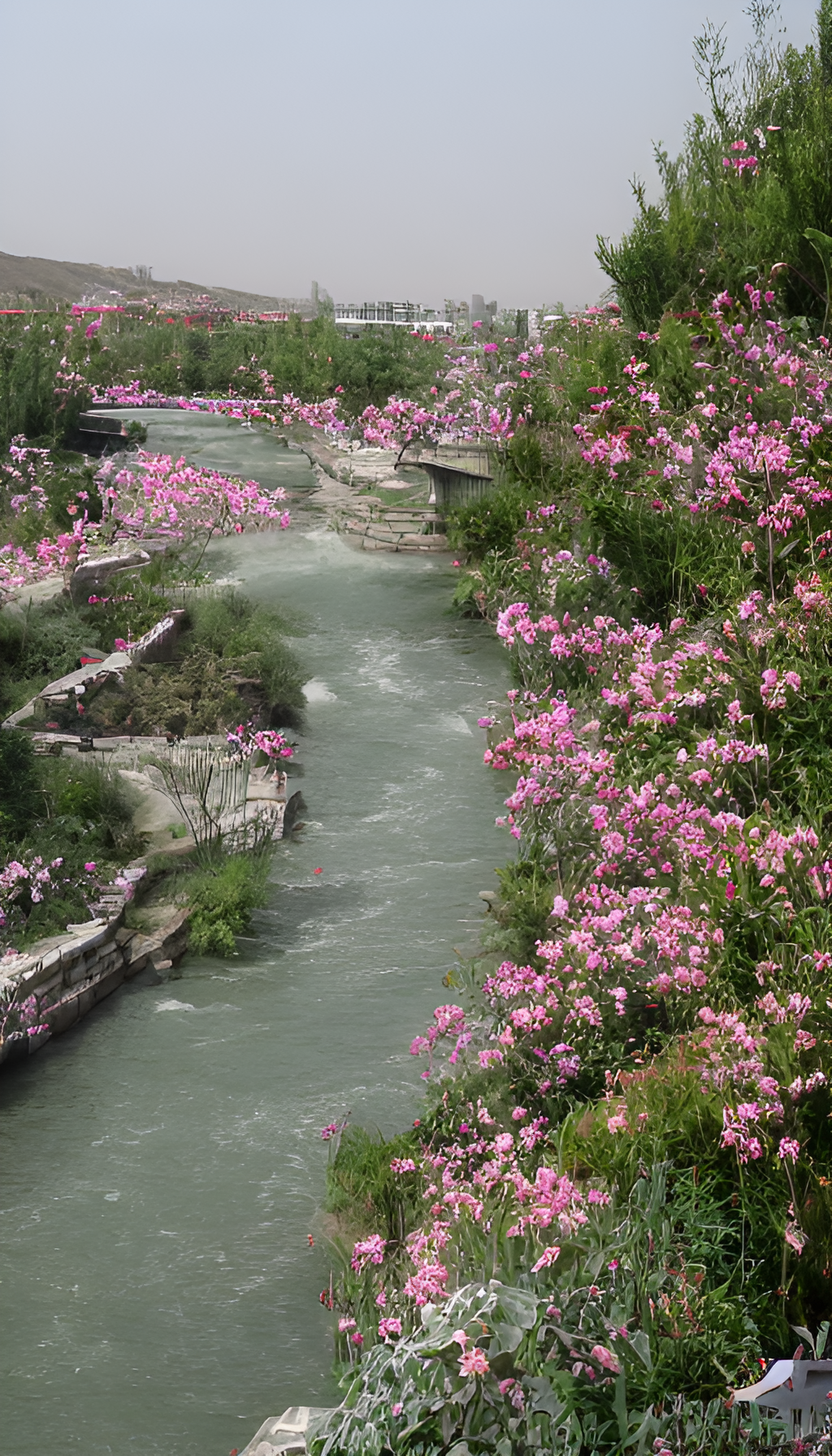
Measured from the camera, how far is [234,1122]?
738 centimetres

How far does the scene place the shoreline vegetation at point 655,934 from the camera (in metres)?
3.97

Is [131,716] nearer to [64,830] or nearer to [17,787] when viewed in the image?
[17,787]

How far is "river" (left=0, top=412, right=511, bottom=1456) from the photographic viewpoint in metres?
5.58

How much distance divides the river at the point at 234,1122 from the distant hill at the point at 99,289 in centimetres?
3920

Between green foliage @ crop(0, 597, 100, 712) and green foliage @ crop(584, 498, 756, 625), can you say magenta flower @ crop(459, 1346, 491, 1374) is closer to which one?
green foliage @ crop(584, 498, 756, 625)

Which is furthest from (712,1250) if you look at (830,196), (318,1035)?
(830,196)

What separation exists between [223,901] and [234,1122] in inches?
94.4

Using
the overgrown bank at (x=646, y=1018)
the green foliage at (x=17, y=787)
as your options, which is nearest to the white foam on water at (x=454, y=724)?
the overgrown bank at (x=646, y=1018)

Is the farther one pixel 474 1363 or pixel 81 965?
pixel 81 965

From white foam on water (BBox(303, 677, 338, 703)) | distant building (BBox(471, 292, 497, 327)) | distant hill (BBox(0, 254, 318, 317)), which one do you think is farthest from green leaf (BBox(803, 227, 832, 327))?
distant hill (BBox(0, 254, 318, 317))

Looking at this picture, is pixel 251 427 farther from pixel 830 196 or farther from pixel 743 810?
pixel 743 810

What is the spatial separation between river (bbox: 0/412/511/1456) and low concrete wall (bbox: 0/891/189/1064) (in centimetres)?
13

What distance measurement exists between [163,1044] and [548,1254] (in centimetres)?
440

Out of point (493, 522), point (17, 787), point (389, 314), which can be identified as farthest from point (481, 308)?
point (17, 787)
